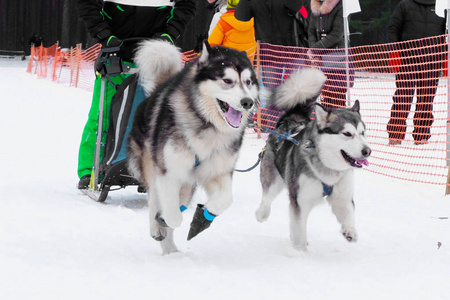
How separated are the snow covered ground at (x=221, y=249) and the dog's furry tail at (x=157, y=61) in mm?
942

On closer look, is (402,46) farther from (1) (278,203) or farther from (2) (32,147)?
(2) (32,147)

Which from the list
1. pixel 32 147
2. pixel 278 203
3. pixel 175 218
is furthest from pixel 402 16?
pixel 175 218

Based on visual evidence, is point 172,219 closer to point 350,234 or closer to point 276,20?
point 350,234

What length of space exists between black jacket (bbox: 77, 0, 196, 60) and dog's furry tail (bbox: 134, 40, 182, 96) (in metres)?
0.85

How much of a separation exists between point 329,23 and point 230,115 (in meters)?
4.79

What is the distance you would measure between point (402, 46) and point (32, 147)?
4623mm

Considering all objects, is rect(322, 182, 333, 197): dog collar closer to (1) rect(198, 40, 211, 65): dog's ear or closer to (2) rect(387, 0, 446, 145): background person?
(1) rect(198, 40, 211, 65): dog's ear

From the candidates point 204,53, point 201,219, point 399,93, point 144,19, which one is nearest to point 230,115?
point 204,53

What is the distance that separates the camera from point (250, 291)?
2514 mm

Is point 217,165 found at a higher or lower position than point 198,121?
lower

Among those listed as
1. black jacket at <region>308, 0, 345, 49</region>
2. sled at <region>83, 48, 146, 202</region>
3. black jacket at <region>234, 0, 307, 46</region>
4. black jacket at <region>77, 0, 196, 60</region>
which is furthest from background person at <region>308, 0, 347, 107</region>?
sled at <region>83, 48, 146, 202</region>

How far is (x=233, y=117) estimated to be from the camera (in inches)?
111

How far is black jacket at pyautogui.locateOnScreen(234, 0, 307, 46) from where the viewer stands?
695cm

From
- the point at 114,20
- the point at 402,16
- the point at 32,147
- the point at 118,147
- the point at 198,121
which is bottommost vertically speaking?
the point at 32,147
